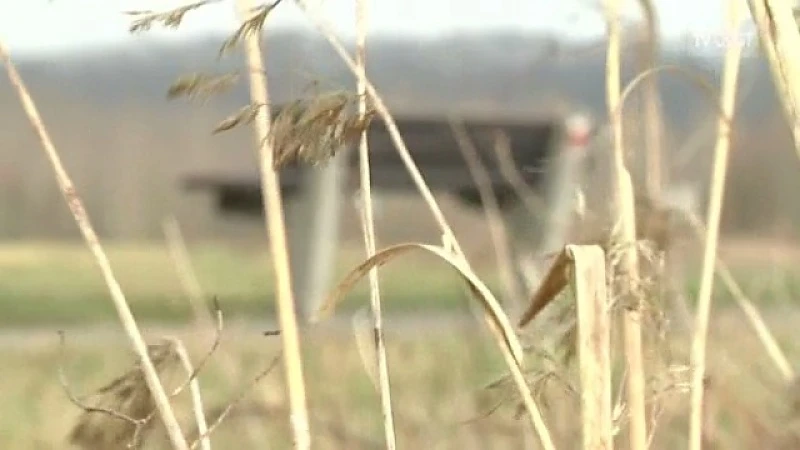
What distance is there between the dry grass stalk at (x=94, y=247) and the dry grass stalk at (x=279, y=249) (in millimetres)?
43

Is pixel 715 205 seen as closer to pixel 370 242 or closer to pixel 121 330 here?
pixel 370 242

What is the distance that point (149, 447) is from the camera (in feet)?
1.79

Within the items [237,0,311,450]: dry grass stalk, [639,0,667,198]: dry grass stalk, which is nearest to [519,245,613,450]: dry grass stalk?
[237,0,311,450]: dry grass stalk

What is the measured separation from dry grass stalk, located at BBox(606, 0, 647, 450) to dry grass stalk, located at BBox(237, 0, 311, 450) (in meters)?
0.12

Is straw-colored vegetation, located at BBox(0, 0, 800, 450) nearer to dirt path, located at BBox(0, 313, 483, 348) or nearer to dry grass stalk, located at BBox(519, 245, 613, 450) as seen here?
dry grass stalk, located at BBox(519, 245, 613, 450)

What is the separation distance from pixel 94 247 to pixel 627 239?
204 mm

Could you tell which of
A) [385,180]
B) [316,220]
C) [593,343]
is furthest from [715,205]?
[316,220]

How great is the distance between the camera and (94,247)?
0.46 metres

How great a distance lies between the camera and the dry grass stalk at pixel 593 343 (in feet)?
1.28

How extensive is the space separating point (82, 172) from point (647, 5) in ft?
20.1

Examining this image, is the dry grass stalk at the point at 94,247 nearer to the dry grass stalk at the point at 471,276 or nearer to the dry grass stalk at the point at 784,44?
the dry grass stalk at the point at 471,276

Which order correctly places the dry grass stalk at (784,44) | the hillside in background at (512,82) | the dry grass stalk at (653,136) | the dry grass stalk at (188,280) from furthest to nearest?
the dry grass stalk at (188,280), the dry grass stalk at (653,136), the hillside in background at (512,82), the dry grass stalk at (784,44)

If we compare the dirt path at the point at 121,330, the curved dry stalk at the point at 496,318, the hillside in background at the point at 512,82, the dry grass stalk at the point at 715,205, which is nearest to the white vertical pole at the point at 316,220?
the dirt path at the point at 121,330

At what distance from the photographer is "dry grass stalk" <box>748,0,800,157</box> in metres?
0.38
